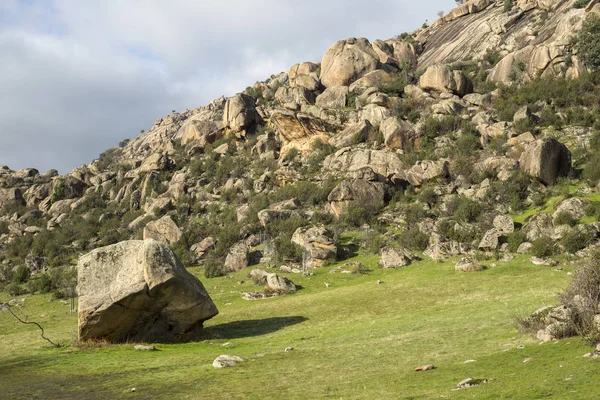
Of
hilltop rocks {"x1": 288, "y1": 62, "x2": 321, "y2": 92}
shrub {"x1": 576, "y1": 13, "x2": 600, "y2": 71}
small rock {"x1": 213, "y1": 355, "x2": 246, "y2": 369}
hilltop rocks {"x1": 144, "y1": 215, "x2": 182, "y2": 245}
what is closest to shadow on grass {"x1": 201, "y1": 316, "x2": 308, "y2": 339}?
small rock {"x1": 213, "y1": 355, "x2": 246, "y2": 369}

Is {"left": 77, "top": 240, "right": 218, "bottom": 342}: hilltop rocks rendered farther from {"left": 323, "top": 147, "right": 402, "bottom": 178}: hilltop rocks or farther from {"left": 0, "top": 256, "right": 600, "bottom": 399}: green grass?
{"left": 323, "top": 147, "right": 402, "bottom": 178}: hilltop rocks

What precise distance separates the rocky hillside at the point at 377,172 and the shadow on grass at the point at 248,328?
19923 millimetres

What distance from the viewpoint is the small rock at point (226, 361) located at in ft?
61.1

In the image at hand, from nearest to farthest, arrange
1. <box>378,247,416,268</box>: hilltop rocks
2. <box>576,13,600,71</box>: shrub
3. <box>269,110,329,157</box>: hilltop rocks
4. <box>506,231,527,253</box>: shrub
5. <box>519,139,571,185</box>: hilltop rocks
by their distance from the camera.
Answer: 1. <box>506,231,527,253</box>: shrub
2. <box>378,247,416,268</box>: hilltop rocks
3. <box>519,139,571,185</box>: hilltop rocks
4. <box>576,13,600,71</box>: shrub
5. <box>269,110,329,157</box>: hilltop rocks

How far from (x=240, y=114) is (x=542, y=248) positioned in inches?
3409

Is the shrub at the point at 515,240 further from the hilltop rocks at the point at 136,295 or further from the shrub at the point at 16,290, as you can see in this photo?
the shrub at the point at 16,290

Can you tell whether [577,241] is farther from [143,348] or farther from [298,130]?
[298,130]

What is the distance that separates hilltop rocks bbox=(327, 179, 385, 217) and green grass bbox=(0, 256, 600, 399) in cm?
3278

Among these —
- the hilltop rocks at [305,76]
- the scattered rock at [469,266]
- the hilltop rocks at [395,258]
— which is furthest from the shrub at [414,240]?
the hilltop rocks at [305,76]

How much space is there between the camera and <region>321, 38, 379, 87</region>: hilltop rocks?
118719 mm

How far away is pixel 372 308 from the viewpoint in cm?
3275

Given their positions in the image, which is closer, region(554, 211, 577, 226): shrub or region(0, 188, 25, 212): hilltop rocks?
region(554, 211, 577, 226): shrub

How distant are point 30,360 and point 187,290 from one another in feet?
27.4

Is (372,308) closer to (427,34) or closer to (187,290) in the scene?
(187,290)
